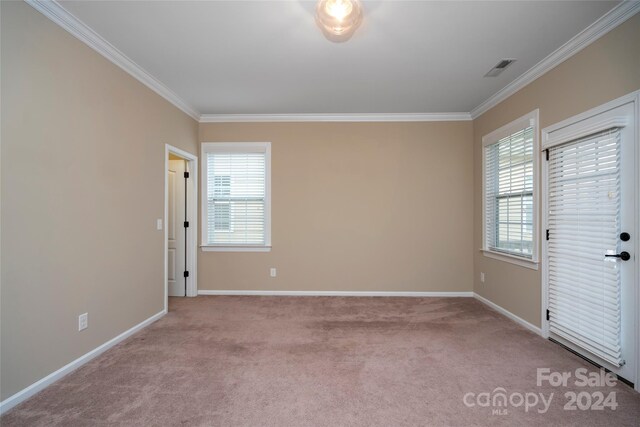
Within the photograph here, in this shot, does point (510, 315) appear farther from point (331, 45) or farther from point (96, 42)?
point (96, 42)

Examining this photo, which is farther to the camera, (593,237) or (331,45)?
(331,45)

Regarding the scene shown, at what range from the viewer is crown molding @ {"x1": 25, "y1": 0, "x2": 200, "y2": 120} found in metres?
2.23

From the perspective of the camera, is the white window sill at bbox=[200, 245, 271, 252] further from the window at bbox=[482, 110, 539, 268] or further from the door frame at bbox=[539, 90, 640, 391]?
the door frame at bbox=[539, 90, 640, 391]

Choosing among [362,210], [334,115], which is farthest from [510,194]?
[334,115]

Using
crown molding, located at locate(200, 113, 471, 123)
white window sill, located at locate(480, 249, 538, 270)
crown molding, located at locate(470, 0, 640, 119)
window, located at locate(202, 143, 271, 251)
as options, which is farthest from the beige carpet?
crown molding, located at locate(200, 113, 471, 123)

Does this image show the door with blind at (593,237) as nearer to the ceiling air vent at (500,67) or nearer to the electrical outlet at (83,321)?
the ceiling air vent at (500,67)

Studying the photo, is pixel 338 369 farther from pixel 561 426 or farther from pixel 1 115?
pixel 1 115

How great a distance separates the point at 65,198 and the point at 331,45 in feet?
8.28

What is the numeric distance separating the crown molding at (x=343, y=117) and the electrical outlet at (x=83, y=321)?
322 centimetres

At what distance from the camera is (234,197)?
16.0ft

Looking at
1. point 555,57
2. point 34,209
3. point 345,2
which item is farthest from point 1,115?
point 555,57

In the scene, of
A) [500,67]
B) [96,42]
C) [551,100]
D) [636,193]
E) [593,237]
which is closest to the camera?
[636,193]

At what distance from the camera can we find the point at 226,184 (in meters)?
4.89

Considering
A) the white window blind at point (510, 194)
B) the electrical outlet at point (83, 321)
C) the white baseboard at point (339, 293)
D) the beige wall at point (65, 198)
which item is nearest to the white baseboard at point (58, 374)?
the beige wall at point (65, 198)
